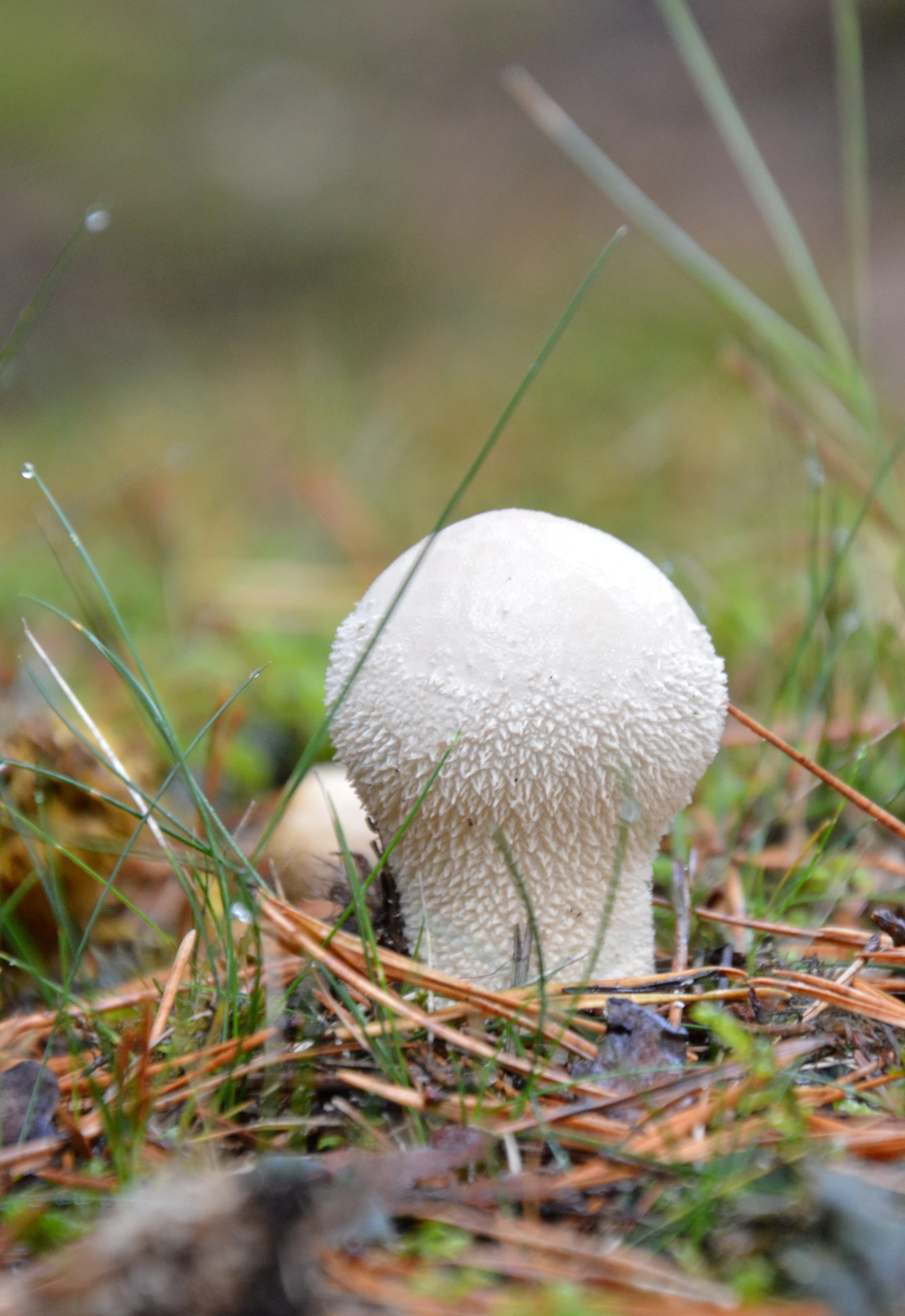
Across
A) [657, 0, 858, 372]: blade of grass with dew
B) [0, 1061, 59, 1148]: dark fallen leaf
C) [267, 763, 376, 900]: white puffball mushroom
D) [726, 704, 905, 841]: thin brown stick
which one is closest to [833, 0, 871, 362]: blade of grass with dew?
[657, 0, 858, 372]: blade of grass with dew

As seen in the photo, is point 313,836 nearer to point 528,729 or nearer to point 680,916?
point 680,916

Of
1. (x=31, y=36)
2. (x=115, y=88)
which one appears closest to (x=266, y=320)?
(x=115, y=88)

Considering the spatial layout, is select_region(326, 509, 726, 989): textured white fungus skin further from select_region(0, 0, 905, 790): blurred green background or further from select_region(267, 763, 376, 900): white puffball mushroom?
select_region(0, 0, 905, 790): blurred green background

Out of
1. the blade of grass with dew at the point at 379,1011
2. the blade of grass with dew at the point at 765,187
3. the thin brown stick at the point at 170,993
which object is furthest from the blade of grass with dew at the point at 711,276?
the thin brown stick at the point at 170,993

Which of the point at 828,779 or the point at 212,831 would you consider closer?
the point at 212,831

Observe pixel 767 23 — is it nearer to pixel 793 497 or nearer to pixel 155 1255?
pixel 793 497

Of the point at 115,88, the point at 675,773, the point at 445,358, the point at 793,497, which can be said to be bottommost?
the point at 675,773

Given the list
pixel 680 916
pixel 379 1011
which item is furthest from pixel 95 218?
pixel 680 916
